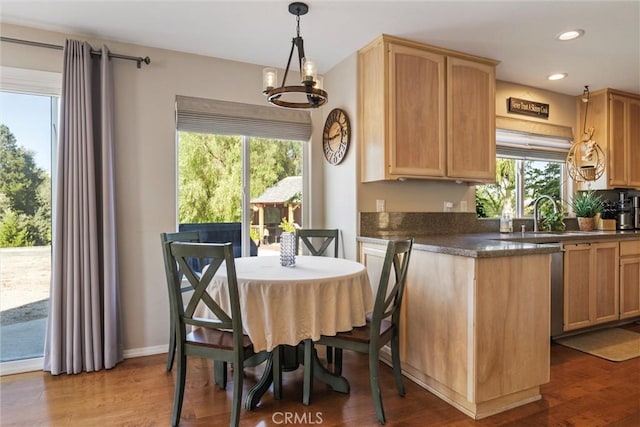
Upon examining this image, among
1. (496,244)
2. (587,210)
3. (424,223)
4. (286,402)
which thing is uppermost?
(587,210)

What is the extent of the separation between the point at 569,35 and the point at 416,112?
49.3 inches

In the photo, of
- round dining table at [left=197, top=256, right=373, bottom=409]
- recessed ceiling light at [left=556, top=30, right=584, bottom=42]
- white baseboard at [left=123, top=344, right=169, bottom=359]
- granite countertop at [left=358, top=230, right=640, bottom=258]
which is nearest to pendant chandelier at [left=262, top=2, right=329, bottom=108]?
round dining table at [left=197, top=256, right=373, bottom=409]

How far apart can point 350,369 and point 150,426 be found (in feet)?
4.45

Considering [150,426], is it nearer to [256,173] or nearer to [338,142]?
[256,173]

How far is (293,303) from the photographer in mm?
2066

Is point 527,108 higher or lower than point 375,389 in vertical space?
→ higher

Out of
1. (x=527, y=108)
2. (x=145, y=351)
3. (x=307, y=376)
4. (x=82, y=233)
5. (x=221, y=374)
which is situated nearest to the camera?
(x=307, y=376)

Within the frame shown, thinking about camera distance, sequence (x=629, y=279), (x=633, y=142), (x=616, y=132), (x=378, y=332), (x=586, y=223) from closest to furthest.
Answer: (x=378, y=332)
(x=629, y=279)
(x=586, y=223)
(x=616, y=132)
(x=633, y=142)

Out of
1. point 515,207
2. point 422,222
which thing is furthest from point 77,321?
point 515,207

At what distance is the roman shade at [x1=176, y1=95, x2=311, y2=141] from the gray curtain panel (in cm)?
60

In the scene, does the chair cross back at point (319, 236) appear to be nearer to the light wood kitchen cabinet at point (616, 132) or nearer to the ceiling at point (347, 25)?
the ceiling at point (347, 25)

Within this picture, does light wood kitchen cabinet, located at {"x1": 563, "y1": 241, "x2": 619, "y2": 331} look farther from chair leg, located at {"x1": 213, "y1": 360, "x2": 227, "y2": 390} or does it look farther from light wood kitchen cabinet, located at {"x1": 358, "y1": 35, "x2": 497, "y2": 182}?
chair leg, located at {"x1": 213, "y1": 360, "x2": 227, "y2": 390}

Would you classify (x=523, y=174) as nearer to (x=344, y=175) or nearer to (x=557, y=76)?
(x=557, y=76)

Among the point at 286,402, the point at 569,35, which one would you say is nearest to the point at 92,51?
the point at 286,402
